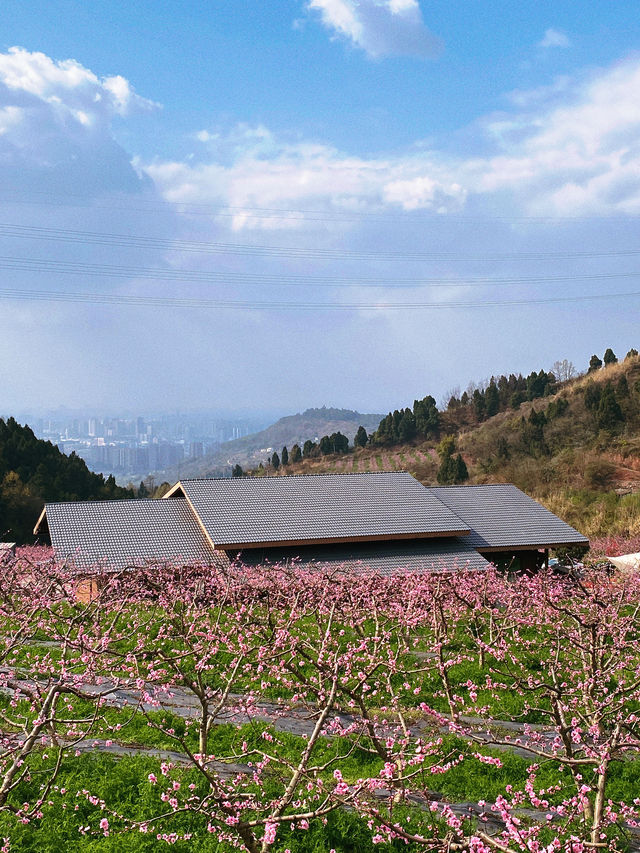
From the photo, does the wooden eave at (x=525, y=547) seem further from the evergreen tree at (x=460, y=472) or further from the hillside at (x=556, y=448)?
the evergreen tree at (x=460, y=472)

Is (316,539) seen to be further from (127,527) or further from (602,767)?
(602,767)

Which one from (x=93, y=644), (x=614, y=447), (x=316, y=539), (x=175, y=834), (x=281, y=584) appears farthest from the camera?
(x=614, y=447)

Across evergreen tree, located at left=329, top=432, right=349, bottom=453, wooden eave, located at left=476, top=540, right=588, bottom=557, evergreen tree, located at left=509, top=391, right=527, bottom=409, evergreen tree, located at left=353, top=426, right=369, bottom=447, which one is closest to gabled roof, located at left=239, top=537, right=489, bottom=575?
wooden eave, located at left=476, top=540, right=588, bottom=557


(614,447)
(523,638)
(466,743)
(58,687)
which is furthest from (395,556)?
(614,447)

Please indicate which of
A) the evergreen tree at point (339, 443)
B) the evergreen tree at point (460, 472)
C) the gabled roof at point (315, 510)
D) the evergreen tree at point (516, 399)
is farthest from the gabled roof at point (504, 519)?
the evergreen tree at point (339, 443)

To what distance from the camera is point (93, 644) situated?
7.87 metres

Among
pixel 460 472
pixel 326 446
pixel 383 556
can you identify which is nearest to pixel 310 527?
pixel 383 556

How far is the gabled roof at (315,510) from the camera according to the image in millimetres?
18359

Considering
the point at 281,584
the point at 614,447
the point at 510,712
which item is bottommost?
the point at 510,712

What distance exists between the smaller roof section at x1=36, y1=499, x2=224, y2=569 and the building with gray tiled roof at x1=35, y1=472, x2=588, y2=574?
3 centimetres

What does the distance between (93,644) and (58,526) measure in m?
11.5

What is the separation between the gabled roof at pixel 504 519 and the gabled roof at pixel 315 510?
4.10ft

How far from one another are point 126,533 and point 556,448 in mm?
36469

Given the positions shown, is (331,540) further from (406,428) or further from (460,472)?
(406,428)
